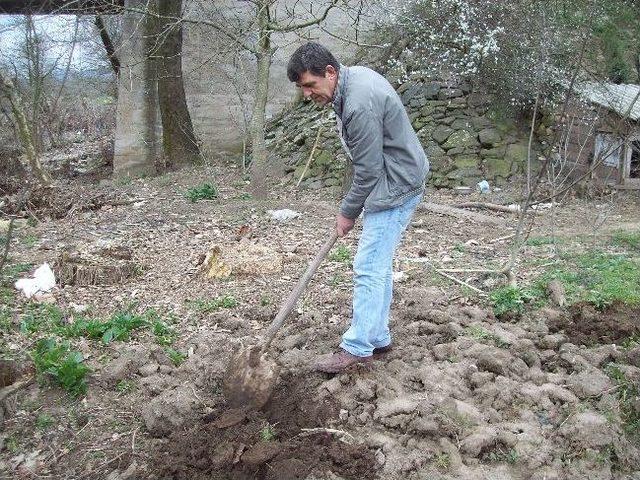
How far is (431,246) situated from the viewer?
677 centimetres

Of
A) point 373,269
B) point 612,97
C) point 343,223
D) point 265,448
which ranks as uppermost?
point 612,97

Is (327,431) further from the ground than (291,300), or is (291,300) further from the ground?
(291,300)

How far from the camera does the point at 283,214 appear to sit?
798 cm

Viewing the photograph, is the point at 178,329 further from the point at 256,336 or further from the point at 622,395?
the point at 622,395

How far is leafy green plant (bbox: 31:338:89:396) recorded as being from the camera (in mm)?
3729

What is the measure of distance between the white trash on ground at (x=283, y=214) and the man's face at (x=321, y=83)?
14.6 feet

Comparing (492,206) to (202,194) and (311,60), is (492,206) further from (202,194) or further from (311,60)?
(311,60)

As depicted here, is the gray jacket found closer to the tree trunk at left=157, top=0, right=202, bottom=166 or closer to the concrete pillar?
the tree trunk at left=157, top=0, right=202, bottom=166

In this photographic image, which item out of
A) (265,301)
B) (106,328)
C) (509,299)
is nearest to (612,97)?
(509,299)

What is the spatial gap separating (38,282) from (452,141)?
789cm

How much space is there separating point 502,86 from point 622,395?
27.0 feet

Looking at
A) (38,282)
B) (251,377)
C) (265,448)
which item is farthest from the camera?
(38,282)

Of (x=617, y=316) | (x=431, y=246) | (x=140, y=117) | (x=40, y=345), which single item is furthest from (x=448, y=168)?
(x=40, y=345)

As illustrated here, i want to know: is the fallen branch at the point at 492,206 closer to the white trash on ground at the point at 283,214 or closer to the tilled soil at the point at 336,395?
the white trash on ground at the point at 283,214
